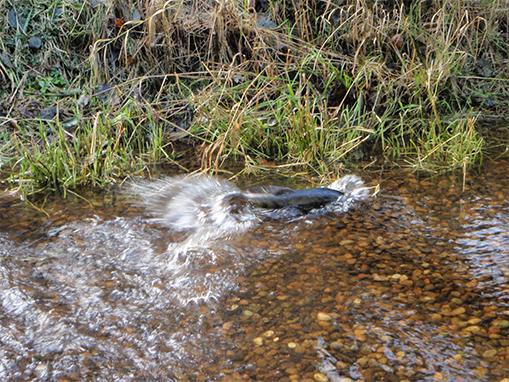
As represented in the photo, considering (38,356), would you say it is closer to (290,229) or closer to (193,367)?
(193,367)

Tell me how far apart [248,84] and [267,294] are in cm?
229

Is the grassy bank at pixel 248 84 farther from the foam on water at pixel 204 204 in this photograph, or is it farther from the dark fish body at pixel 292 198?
the dark fish body at pixel 292 198

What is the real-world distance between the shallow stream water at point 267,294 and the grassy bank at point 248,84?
638 mm

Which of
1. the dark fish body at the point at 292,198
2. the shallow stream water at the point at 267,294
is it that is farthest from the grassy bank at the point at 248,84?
the shallow stream water at the point at 267,294

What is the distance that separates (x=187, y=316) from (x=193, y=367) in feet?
1.09

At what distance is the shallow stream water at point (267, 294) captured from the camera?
198 cm

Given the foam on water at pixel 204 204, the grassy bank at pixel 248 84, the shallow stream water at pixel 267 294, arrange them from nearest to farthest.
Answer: the shallow stream water at pixel 267 294 < the foam on water at pixel 204 204 < the grassy bank at pixel 248 84

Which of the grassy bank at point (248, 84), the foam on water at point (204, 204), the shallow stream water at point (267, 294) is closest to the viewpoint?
the shallow stream water at point (267, 294)

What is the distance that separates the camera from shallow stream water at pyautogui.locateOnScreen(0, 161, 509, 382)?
6.49 ft

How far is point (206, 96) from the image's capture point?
402 cm

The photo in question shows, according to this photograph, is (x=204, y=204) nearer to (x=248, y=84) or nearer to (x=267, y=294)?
(x=267, y=294)

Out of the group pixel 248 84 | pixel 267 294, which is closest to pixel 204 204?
pixel 267 294

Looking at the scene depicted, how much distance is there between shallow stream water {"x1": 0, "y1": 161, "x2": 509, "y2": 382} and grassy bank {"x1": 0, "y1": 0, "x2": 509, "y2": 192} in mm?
638

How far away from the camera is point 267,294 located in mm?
2400
